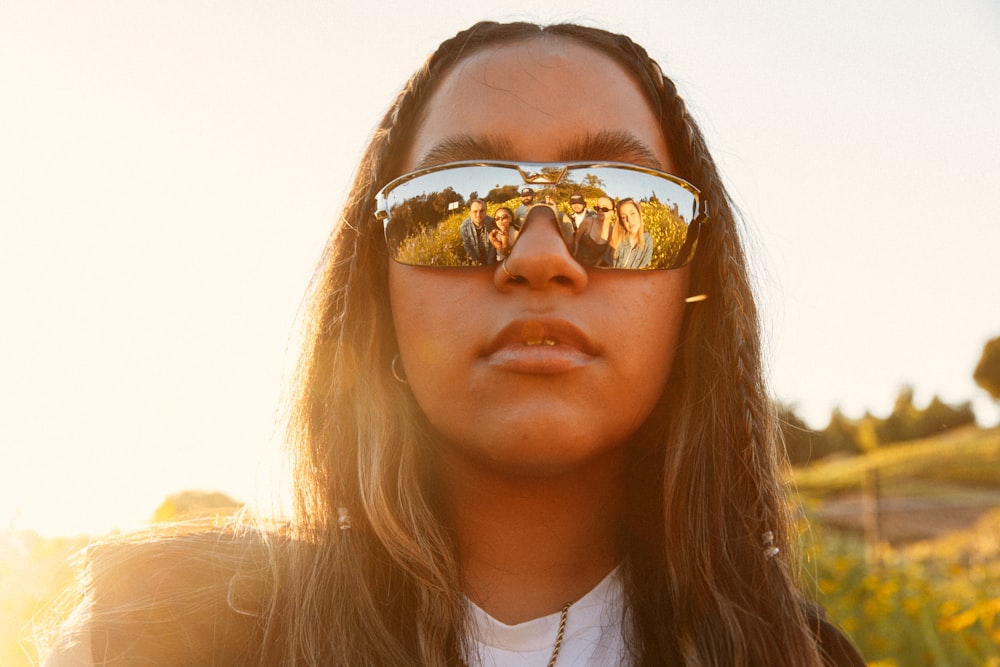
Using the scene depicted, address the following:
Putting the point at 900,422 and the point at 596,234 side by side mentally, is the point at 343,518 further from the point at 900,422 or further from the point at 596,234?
the point at 900,422

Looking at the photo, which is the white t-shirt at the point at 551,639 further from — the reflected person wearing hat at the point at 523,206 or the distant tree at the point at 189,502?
the distant tree at the point at 189,502

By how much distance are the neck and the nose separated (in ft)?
1.41

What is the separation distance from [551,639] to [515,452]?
408 millimetres

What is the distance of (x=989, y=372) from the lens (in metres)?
8.05

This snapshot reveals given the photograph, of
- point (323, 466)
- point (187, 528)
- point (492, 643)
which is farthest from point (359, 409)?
point (492, 643)

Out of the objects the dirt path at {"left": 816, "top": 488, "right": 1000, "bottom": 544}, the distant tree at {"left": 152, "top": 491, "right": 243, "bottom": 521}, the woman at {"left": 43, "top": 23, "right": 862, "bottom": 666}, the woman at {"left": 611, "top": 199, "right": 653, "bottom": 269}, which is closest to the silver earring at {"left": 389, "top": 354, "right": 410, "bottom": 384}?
A: the woman at {"left": 43, "top": 23, "right": 862, "bottom": 666}

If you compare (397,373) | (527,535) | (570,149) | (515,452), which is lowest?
(527,535)

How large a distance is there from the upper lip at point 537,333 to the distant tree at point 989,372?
24.8 feet

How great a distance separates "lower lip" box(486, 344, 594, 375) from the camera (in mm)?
1655

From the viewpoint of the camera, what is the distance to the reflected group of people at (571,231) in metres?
1.75

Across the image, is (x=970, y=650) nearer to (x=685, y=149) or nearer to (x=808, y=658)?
(x=808, y=658)

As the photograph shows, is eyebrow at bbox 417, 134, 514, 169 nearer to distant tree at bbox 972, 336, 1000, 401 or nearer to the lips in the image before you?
the lips

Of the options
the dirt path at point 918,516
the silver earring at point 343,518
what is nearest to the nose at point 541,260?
the silver earring at point 343,518

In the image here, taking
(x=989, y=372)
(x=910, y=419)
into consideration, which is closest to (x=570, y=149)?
(x=989, y=372)
